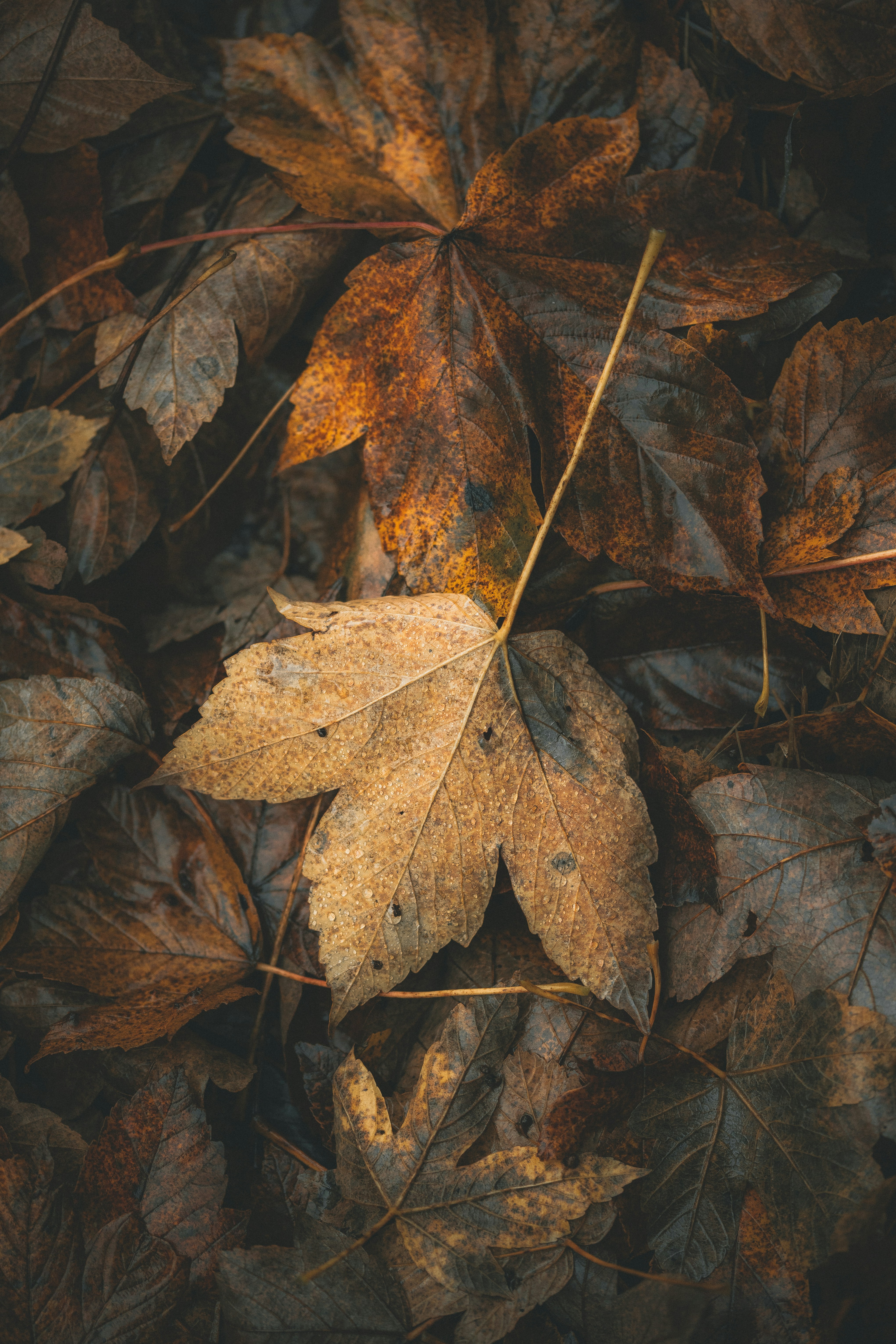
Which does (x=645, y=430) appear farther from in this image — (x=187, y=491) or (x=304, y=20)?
(x=304, y=20)

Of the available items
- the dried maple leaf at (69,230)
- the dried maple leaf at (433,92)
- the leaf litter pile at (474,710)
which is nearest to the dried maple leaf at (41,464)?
the leaf litter pile at (474,710)

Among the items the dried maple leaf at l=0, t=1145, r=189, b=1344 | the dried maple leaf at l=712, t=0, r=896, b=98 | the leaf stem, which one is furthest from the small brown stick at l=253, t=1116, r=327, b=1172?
the dried maple leaf at l=712, t=0, r=896, b=98

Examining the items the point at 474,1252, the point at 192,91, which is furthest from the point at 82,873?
the point at 192,91

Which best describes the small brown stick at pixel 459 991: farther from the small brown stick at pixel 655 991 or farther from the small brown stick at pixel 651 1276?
the small brown stick at pixel 651 1276

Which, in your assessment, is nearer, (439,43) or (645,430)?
(645,430)

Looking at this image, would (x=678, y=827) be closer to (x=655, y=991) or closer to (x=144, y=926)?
(x=655, y=991)

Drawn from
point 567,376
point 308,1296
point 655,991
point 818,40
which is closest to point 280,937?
point 308,1296

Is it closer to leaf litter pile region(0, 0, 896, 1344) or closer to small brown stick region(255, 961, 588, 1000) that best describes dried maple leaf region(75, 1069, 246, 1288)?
leaf litter pile region(0, 0, 896, 1344)
